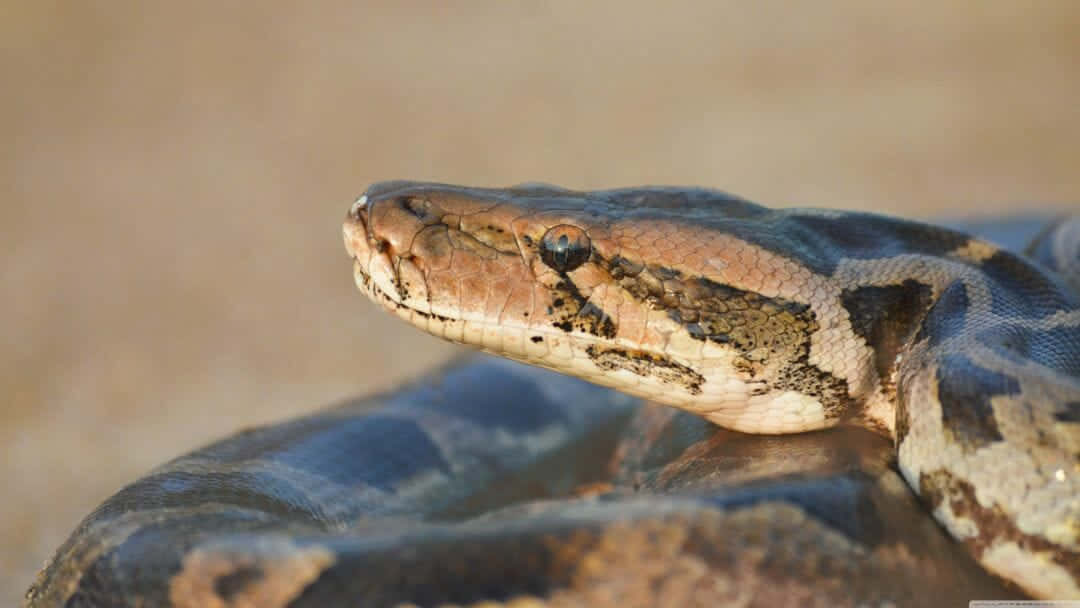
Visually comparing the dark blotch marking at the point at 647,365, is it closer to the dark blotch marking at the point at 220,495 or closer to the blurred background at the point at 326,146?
the dark blotch marking at the point at 220,495

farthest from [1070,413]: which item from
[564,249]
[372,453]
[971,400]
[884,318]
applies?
[372,453]

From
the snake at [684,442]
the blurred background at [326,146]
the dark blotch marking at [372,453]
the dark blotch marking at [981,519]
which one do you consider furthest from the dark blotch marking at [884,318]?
the blurred background at [326,146]

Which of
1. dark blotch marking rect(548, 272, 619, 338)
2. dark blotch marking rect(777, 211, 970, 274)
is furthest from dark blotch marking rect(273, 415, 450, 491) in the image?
dark blotch marking rect(777, 211, 970, 274)

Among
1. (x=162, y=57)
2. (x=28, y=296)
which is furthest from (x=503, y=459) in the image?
(x=162, y=57)

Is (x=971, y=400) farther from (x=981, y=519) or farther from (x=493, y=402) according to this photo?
(x=493, y=402)

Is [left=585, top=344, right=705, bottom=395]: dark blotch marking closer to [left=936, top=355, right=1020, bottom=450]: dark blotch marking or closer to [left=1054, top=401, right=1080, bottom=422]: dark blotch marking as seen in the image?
[left=936, top=355, right=1020, bottom=450]: dark blotch marking
